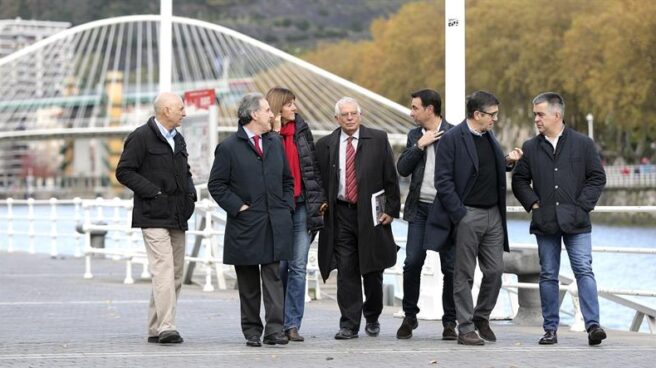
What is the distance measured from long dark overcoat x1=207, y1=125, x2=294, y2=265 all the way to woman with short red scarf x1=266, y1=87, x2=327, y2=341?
0.32 m

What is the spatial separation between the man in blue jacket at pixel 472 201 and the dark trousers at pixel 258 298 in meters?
1.10

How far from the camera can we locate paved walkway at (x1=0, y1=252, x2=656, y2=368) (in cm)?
1024

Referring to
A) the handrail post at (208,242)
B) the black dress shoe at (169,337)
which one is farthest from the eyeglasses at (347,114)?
the handrail post at (208,242)

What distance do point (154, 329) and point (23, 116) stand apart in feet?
210

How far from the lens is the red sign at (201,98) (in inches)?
926

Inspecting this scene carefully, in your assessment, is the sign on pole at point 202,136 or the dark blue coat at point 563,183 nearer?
the dark blue coat at point 563,183

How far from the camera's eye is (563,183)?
11422 mm

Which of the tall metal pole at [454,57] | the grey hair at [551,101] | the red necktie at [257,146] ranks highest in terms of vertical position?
the tall metal pole at [454,57]

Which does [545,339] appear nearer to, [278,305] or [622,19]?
[278,305]

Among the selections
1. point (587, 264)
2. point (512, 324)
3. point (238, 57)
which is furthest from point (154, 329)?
point (238, 57)

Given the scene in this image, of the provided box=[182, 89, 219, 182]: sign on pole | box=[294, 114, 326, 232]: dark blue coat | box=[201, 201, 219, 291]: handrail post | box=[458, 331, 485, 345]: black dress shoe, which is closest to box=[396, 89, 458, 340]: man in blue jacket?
box=[458, 331, 485, 345]: black dress shoe

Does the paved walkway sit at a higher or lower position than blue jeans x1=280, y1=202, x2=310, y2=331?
lower

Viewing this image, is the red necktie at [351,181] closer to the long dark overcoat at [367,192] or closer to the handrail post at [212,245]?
the long dark overcoat at [367,192]

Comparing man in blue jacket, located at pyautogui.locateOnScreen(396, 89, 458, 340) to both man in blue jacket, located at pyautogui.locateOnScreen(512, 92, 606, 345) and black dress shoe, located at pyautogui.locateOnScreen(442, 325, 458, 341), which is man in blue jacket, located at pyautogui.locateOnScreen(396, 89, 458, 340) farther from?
man in blue jacket, located at pyautogui.locateOnScreen(512, 92, 606, 345)
